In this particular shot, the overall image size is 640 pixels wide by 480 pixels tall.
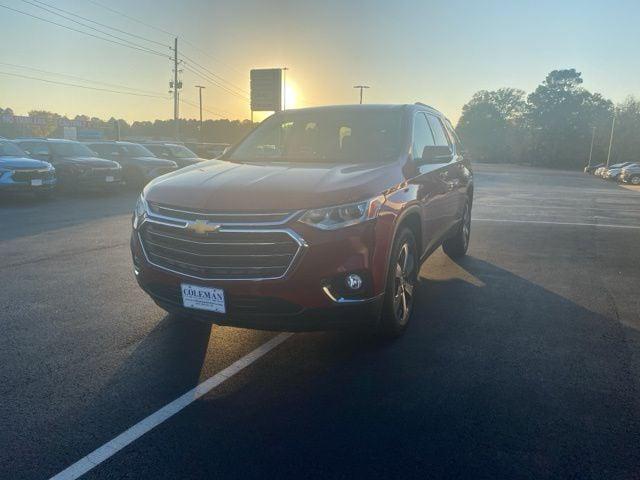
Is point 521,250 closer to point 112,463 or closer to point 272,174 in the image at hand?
point 272,174

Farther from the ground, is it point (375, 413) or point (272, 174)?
point (272, 174)

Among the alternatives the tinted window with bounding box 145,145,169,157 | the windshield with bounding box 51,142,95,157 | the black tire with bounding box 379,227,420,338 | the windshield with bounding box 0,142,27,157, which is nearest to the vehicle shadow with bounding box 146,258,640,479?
the black tire with bounding box 379,227,420,338

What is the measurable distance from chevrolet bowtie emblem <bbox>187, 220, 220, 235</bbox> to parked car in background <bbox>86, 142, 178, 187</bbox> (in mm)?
13941

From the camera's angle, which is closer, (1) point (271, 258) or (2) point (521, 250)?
(1) point (271, 258)

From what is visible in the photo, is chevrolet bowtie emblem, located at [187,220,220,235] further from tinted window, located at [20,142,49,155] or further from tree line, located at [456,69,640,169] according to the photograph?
tree line, located at [456,69,640,169]

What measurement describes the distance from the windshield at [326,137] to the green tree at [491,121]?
322 feet

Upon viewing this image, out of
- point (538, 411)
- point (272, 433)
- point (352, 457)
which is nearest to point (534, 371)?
point (538, 411)

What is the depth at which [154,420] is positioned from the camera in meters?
2.95

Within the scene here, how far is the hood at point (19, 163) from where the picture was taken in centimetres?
1309

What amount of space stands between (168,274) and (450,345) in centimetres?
225

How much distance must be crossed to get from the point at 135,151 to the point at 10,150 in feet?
14.1

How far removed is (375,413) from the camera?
3.07 metres

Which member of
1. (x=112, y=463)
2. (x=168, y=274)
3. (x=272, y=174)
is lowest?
(x=112, y=463)

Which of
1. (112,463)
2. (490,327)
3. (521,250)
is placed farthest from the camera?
(521,250)
